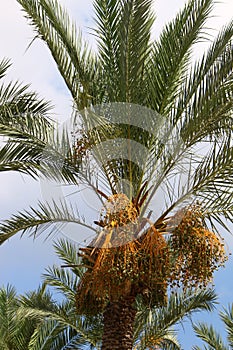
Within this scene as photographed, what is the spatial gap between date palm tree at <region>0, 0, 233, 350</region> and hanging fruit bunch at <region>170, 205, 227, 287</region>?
0.04 ft

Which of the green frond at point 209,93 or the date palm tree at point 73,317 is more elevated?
the green frond at point 209,93

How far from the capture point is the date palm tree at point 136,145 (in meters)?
8.03

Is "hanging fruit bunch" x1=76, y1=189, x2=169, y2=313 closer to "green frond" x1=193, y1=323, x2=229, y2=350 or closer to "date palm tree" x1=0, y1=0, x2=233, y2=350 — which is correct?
"date palm tree" x1=0, y1=0, x2=233, y2=350

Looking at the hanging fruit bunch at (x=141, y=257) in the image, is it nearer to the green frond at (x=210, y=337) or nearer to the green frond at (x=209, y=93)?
the green frond at (x=209, y=93)

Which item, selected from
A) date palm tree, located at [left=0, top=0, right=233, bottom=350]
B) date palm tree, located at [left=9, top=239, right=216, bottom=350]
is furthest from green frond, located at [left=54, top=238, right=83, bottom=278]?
date palm tree, located at [left=0, top=0, right=233, bottom=350]

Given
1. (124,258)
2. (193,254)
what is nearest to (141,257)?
(124,258)

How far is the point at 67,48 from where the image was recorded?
30.0 feet

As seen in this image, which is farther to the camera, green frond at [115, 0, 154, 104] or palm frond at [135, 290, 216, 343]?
palm frond at [135, 290, 216, 343]

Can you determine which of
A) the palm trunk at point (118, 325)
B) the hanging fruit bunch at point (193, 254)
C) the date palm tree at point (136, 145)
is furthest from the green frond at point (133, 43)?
the palm trunk at point (118, 325)

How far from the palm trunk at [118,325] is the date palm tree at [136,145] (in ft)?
0.04

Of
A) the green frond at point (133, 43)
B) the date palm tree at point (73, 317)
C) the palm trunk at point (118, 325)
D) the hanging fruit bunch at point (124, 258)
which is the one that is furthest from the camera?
the date palm tree at point (73, 317)

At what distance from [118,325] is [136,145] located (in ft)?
7.71

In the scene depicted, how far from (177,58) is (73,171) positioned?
6.79 feet

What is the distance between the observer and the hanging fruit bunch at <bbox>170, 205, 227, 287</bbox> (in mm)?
8008
